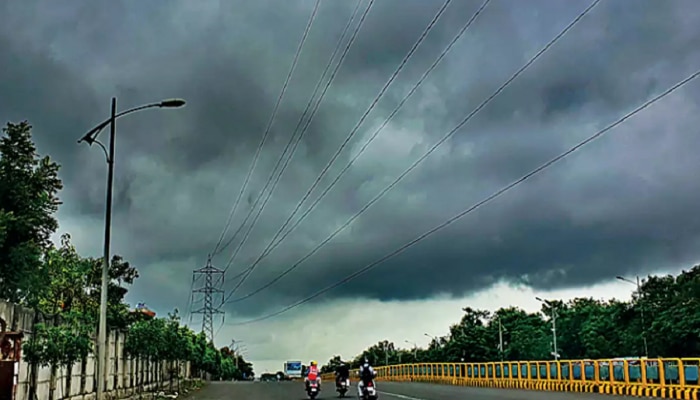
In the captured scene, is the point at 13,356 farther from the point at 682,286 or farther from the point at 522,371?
the point at 682,286

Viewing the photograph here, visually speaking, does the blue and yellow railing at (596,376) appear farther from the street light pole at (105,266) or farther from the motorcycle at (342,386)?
the street light pole at (105,266)

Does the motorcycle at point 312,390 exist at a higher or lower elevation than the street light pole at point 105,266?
lower

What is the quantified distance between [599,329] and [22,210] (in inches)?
2986

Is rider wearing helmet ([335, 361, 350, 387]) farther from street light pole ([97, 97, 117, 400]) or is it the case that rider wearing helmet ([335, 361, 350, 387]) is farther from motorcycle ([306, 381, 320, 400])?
street light pole ([97, 97, 117, 400])

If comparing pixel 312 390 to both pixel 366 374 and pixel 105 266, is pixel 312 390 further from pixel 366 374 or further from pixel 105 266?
pixel 105 266

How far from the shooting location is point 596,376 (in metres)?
46.1

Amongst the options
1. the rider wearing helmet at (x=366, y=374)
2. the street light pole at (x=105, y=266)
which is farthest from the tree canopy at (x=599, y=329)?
the street light pole at (x=105, y=266)

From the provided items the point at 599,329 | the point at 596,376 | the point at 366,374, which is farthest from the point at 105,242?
the point at 599,329

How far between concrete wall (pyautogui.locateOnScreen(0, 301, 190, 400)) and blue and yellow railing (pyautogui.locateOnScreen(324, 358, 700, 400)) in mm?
23486

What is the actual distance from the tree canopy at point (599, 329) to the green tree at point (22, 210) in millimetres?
21388

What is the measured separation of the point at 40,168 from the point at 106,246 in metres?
19.6

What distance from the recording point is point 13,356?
18922mm

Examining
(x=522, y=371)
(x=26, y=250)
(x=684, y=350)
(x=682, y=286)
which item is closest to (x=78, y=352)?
(x=26, y=250)

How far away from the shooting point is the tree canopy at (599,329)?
75250mm
